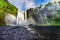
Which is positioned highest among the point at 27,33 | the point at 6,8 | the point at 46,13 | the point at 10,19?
the point at 6,8

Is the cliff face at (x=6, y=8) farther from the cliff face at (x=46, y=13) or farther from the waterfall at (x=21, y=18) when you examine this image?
the cliff face at (x=46, y=13)

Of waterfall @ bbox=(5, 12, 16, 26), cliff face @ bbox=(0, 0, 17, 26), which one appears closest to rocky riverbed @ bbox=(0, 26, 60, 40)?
waterfall @ bbox=(5, 12, 16, 26)

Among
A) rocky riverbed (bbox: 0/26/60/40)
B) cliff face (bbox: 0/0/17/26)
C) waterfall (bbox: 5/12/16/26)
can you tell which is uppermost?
cliff face (bbox: 0/0/17/26)

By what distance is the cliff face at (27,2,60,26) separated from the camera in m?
4.07

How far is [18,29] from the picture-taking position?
4.02m

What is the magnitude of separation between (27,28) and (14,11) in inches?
21.0

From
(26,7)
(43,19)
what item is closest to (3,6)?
(26,7)

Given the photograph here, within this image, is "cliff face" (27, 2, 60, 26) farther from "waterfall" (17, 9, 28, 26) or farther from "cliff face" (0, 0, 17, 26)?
"cliff face" (0, 0, 17, 26)

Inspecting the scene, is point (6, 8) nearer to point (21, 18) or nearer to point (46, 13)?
point (21, 18)

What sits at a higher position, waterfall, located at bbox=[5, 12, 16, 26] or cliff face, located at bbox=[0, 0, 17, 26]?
cliff face, located at bbox=[0, 0, 17, 26]

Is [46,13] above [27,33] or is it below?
above

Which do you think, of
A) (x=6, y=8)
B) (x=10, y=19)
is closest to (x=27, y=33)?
(x=10, y=19)

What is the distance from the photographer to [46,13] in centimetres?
413

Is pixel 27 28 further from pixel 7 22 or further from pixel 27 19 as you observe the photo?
pixel 7 22
